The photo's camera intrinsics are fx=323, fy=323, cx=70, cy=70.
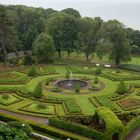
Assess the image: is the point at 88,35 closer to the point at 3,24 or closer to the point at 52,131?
the point at 3,24

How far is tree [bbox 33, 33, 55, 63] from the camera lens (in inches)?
2504

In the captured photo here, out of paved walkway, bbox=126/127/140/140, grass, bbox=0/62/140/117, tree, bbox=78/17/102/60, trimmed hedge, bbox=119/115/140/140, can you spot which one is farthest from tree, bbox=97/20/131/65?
paved walkway, bbox=126/127/140/140

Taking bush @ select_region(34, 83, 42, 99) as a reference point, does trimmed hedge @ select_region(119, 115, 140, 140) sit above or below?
below

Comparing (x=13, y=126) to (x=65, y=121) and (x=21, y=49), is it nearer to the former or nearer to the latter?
(x=65, y=121)

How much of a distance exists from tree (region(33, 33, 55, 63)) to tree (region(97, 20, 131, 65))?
11295 mm

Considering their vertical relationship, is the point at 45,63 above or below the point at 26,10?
below

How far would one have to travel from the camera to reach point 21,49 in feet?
247

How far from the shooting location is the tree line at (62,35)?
63688mm

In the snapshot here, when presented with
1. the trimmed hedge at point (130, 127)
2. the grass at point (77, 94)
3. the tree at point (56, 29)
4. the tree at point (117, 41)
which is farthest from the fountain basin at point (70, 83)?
the tree at point (56, 29)

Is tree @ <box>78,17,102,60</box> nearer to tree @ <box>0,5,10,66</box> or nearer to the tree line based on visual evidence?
the tree line

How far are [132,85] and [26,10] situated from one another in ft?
128

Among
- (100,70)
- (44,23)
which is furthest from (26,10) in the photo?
(100,70)

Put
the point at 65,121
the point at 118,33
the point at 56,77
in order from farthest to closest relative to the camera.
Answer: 1. the point at 118,33
2. the point at 56,77
3. the point at 65,121

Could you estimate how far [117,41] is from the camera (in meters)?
63.8
